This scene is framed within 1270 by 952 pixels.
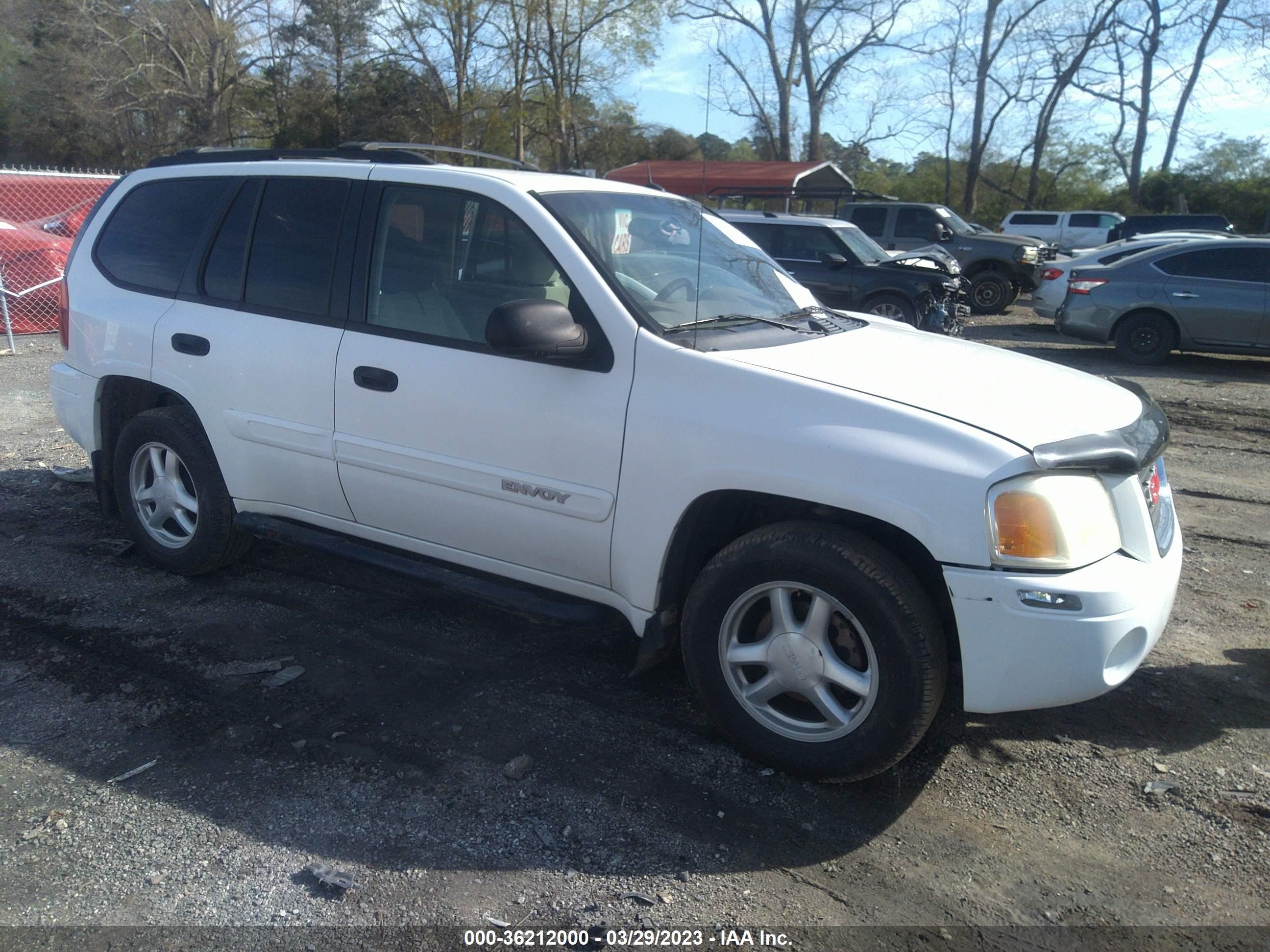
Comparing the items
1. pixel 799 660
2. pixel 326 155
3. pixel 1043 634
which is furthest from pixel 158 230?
pixel 1043 634

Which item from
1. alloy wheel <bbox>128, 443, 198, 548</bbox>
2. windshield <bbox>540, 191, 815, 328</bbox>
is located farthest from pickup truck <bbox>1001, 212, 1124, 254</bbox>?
alloy wheel <bbox>128, 443, 198, 548</bbox>

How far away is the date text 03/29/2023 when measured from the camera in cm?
253

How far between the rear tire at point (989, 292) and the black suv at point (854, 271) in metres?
4.63

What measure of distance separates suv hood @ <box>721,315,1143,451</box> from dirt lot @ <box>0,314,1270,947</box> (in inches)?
47.3

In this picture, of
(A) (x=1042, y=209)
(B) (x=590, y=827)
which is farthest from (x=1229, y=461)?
(A) (x=1042, y=209)

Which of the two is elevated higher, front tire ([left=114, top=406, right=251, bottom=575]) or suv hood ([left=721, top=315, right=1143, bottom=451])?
suv hood ([left=721, top=315, right=1143, bottom=451])

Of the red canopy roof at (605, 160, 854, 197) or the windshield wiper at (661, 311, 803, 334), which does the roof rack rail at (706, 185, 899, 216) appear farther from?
the windshield wiper at (661, 311, 803, 334)

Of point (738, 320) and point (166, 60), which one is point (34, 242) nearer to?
point (738, 320)

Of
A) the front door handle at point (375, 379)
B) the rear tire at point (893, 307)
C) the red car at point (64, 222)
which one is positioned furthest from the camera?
the rear tire at point (893, 307)

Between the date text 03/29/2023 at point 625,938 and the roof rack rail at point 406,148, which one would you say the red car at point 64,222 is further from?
the date text 03/29/2023 at point 625,938

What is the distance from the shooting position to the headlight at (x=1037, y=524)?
2.79 m

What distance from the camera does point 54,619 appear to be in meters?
4.40

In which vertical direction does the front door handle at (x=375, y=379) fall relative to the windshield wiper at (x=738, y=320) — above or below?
below

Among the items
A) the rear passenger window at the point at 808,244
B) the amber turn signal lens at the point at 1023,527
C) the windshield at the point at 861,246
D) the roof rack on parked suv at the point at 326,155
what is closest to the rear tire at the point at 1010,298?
the windshield at the point at 861,246
